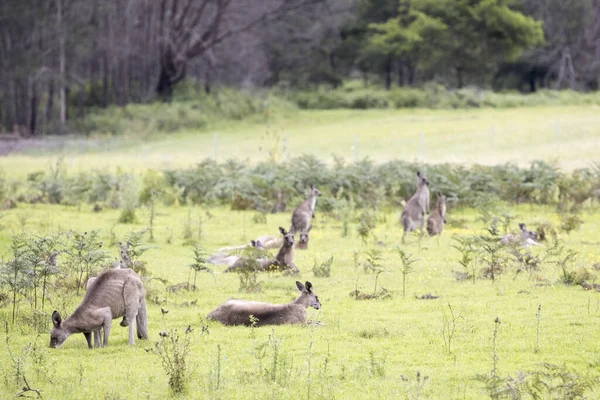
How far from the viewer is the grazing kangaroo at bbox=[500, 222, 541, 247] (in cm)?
1846

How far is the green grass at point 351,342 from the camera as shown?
31.8 ft

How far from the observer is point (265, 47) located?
261 feet

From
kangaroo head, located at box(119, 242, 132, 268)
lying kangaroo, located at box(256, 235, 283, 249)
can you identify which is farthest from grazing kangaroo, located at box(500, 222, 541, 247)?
kangaroo head, located at box(119, 242, 132, 268)

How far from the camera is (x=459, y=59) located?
243 ft

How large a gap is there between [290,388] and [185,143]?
4233cm

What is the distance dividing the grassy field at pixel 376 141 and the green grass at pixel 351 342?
2049 cm

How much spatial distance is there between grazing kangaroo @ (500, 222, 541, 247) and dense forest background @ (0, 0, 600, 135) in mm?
42473

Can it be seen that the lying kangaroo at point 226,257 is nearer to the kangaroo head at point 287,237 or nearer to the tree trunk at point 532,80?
the kangaroo head at point 287,237

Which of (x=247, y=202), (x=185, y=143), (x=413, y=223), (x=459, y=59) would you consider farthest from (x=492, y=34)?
(x=413, y=223)

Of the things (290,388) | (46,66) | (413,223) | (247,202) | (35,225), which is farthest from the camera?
(46,66)

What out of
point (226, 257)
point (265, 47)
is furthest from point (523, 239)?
point (265, 47)

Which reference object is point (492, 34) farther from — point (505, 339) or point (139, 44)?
point (505, 339)

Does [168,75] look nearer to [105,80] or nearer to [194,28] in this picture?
[194,28]

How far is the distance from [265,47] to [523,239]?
205 feet
